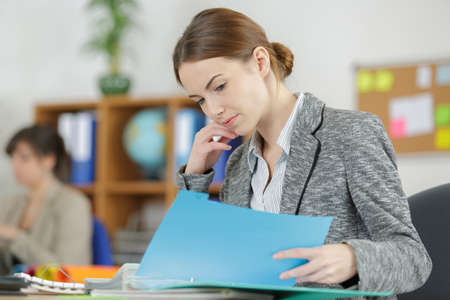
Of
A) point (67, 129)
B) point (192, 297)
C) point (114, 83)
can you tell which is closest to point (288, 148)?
point (192, 297)

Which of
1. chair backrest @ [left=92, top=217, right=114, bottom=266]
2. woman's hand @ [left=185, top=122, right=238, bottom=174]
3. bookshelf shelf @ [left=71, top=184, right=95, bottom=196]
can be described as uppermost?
woman's hand @ [left=185, top=122, right=238, bottom=174]

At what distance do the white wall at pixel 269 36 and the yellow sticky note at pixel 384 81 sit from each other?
3.0 inches

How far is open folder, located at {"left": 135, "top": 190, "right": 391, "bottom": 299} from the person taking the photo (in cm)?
77

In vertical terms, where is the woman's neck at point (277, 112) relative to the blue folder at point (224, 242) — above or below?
above

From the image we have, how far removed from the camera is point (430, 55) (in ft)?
9.75

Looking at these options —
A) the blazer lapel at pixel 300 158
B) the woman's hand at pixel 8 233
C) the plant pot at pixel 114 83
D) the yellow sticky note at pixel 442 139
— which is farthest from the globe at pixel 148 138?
the blazer lapel at pixel 300 158

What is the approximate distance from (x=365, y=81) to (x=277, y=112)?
1991 mm

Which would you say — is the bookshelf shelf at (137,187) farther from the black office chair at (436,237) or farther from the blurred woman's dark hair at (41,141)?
the black office chair at (436,237)

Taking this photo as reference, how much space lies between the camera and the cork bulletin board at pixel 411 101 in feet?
9.65

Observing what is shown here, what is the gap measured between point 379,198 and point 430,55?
2.21m

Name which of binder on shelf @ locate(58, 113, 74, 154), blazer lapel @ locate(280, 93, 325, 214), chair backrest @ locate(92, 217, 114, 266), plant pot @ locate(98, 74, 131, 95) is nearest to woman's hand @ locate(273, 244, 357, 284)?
blazer lapel @ locate(280, 93, 325, 214)

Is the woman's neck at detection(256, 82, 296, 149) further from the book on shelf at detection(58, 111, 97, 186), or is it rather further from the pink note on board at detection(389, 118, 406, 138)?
the book on shelf at detection(58, 111, 97, 186)

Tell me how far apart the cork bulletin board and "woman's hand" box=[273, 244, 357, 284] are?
2.28m

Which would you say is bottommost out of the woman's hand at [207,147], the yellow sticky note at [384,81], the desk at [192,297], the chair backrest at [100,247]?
the chair backrest at [100,247]
